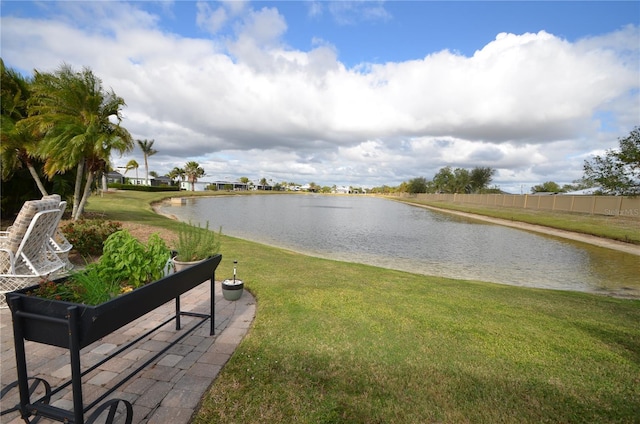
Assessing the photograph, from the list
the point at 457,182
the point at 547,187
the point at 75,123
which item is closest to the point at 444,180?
the point at 457,182

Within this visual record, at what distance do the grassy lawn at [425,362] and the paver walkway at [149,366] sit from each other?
0.20 meters

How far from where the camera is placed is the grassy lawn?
2.62 metres

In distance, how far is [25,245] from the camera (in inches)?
164

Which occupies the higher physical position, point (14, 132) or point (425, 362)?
point (14, 132)

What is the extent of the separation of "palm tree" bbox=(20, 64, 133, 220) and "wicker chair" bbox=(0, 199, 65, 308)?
7.70 meters

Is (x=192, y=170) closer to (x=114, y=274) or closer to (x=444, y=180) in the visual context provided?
(x=444, y=180)

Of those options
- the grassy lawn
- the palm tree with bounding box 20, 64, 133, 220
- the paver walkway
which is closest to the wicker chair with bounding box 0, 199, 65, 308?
the paver walkway

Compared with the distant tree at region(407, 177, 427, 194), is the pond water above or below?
below

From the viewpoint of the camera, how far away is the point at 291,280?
6375mm

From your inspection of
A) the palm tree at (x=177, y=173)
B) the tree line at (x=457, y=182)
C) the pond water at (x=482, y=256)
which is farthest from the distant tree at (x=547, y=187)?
the palm tree at (x=177, y=173)

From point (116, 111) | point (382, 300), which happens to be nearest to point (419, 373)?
point (382, 300)

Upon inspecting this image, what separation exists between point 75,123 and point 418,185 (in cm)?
10817

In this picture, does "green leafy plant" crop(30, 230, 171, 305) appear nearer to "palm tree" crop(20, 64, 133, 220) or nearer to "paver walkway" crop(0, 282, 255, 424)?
"paver walkway" crop(0, 282, 255, 424)

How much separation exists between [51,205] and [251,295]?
3287 mm
